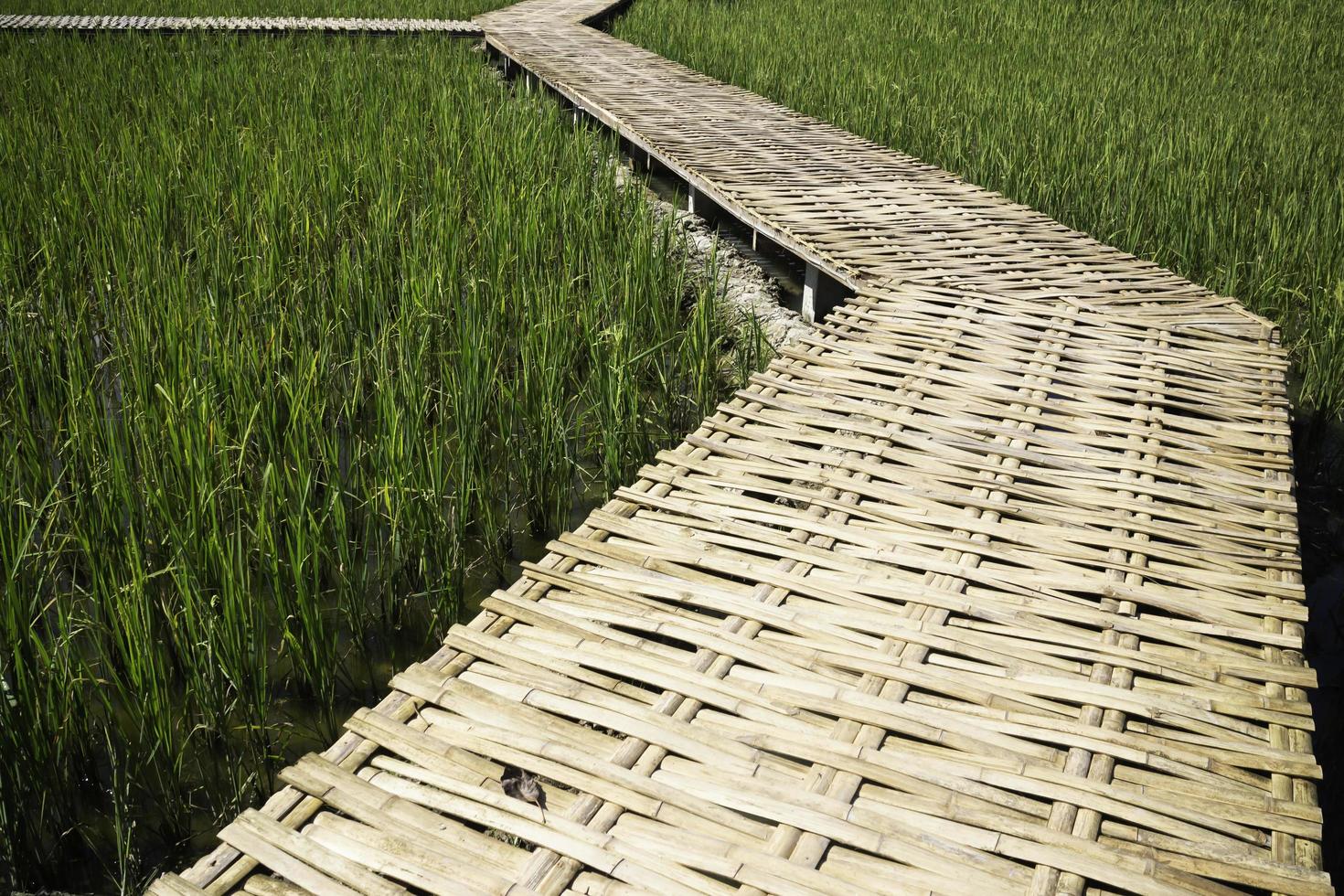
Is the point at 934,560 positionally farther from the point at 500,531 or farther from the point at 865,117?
the point at 865,117

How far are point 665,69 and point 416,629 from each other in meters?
6.25

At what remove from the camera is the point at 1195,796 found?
1.62m

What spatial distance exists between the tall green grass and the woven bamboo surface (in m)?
2.01

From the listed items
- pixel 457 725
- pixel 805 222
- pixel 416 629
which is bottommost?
pixel 416 629

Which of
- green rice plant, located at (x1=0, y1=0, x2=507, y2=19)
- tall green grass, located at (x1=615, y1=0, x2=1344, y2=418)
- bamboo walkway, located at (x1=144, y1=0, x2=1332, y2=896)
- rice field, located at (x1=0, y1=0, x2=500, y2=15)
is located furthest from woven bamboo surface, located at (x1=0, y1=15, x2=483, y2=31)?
bamboo walkway, located at (x1=144, y1=0, x2=1332, y2=896)

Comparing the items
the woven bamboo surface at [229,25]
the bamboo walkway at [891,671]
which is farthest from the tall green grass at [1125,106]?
the woven bamboo surface at [229,25]

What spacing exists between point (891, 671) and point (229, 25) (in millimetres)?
9515

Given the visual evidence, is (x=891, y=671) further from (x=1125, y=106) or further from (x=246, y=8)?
(x=246, y=8)

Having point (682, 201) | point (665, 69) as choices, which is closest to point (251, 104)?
point (682, 201)

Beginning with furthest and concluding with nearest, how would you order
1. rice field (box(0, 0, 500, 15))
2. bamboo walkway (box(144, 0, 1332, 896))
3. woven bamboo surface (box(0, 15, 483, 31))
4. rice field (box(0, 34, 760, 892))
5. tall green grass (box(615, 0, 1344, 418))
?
rice field (box(0, 0, 500, 15)), woven bamboo surface (box(0, 15, 483, 31)), tall green grass (box(615, 0, 1344, 418)), rice field (box(0, 34, 760, 892)), bamboo walkway (box(144, 0, 1332, 896))

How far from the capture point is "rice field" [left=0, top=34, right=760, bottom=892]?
2.03 m

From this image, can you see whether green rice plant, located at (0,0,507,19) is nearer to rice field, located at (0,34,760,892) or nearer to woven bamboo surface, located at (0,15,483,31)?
woven bamboo surface, located at (0,15,483,31)

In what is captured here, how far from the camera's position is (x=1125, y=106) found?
661 cm

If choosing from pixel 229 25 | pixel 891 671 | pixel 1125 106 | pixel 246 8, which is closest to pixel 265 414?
pixel 891 671
